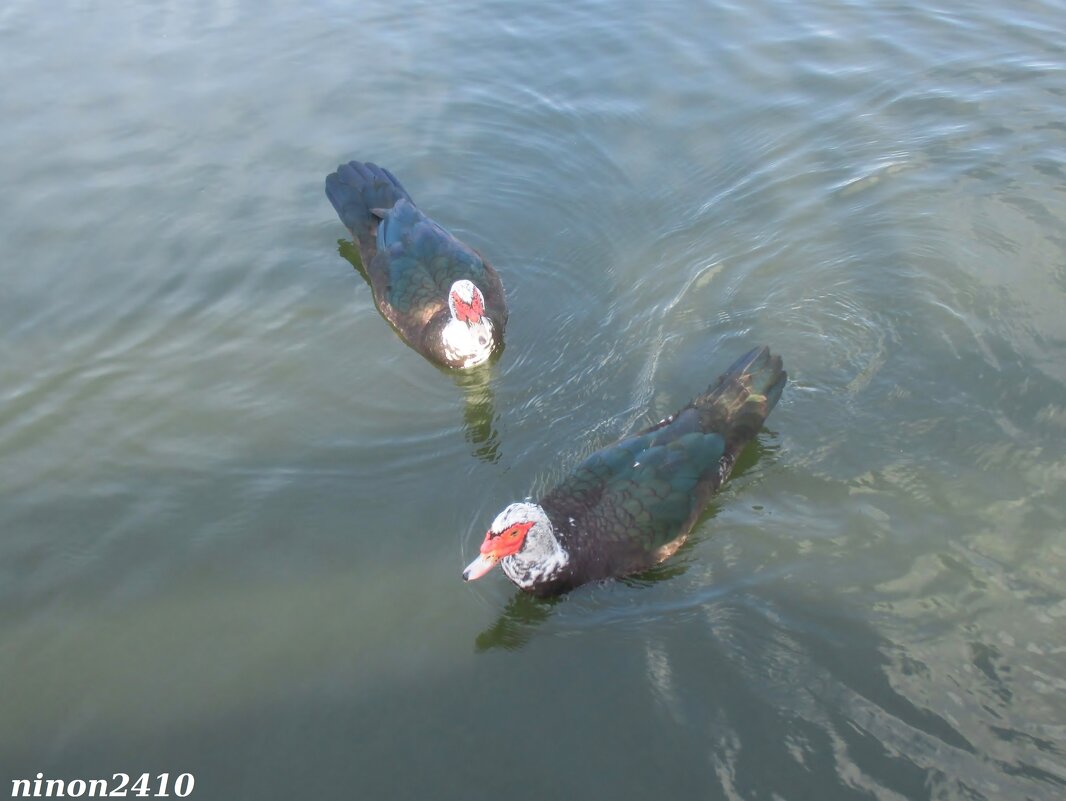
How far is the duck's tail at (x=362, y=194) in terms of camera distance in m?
8.85

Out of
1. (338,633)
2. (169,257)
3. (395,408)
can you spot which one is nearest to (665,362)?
(395,408)

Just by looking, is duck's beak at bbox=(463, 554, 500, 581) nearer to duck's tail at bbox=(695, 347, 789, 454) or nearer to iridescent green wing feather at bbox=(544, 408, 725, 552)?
iridescent green wing feather at bbox=(544, 408, 725, 552)

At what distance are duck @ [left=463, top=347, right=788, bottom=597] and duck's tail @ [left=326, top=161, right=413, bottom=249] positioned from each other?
→ 3.60m

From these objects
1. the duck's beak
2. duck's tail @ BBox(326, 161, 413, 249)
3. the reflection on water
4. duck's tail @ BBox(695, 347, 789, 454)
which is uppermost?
duck's tail @ BBox(326, 161, 413, 249)

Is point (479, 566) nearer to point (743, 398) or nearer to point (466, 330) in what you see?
point (743, 398)

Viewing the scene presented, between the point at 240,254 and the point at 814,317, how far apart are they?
501cm

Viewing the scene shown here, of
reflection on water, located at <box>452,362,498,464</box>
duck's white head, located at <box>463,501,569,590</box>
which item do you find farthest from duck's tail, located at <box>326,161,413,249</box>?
duck's white head, located at <box>463,501,569,590</box>

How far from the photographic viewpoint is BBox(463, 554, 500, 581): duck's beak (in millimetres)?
5656

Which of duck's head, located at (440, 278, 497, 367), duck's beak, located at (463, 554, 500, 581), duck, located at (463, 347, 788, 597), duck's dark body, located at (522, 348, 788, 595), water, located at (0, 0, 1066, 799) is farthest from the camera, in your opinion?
duck's head, located at (440, 278, 497, 367)

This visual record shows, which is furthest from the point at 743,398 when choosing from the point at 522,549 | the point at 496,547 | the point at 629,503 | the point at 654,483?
the point at 496,547

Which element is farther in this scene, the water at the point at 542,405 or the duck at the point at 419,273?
the duck at the point at 419,273

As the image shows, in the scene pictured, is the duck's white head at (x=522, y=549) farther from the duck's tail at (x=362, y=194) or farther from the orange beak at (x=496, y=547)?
the duck's tail at (x=362, y=194)

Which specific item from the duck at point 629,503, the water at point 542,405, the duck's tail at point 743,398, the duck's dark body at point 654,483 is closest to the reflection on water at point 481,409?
the water at point 542,405

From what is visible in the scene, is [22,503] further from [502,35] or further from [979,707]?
[502,35]
